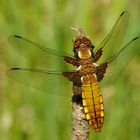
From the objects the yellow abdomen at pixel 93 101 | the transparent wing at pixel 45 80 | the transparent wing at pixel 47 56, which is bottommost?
the yellow abdomen at pixel 93 101

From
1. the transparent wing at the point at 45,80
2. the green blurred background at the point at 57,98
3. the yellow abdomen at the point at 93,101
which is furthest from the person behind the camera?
the green blurred background at the point at 57,98

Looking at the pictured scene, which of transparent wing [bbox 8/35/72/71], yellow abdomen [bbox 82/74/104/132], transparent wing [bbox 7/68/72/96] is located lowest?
yellow abdomen [bbox 82/74/104/132]

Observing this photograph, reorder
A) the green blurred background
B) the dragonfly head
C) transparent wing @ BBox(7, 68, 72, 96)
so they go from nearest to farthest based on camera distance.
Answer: the dragonfly head
transparent wing @ BBox(7, 68, 72, 96)
the green blurred background

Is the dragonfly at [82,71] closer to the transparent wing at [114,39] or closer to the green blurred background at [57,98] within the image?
Result: the transparent wing at [114,39]

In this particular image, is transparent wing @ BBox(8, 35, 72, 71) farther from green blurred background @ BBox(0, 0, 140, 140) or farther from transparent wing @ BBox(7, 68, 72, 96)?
green blurred background @ BBox(0, 0, 140, 140)

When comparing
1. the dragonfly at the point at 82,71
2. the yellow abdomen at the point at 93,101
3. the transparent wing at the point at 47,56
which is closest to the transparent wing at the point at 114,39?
the dragonfly at the point at 82,71

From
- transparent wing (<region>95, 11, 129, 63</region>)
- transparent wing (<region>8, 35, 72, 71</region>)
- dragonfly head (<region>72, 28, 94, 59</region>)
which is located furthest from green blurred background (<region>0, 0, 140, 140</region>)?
dragonfly head (<region>72, 28, 94, 59</region>)

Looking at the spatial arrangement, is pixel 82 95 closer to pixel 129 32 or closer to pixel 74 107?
pixel 74 107

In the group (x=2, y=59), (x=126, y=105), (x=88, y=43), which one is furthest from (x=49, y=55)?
(x=2, y=59)
